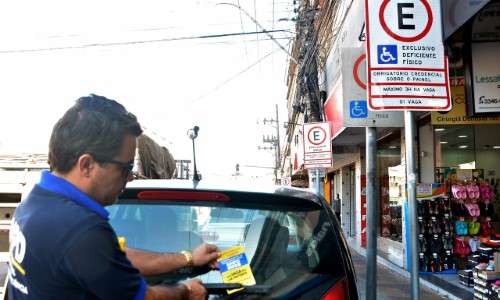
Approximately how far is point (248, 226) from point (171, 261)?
0.53 m

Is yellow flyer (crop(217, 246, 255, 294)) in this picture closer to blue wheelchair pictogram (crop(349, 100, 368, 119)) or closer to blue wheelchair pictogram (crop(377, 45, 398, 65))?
blue wheelchair pictogram (crop(377, 45, 398, 65))

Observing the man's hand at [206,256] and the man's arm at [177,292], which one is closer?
the man's arm at [177,292]

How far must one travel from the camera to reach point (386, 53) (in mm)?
3812

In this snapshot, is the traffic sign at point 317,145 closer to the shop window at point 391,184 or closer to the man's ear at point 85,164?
the shop window at point 391,184

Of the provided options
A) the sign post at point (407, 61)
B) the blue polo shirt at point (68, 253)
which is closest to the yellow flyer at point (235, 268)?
the blue polo shirt at point (68, 253)

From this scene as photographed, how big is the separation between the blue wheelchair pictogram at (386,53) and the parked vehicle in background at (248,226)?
1691 mm

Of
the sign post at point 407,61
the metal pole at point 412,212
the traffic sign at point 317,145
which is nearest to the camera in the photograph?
the metal pole at point 412,212

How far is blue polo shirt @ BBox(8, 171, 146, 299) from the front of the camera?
1.41 metres

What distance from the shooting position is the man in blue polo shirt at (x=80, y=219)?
55.8 inches

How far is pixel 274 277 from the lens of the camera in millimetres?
2424

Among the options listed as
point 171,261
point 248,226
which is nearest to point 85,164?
point 171,261

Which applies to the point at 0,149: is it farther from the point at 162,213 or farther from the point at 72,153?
the point at 72,153

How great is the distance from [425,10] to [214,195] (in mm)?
2532

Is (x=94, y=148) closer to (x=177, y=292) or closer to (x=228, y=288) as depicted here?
(x=177, y=292)
